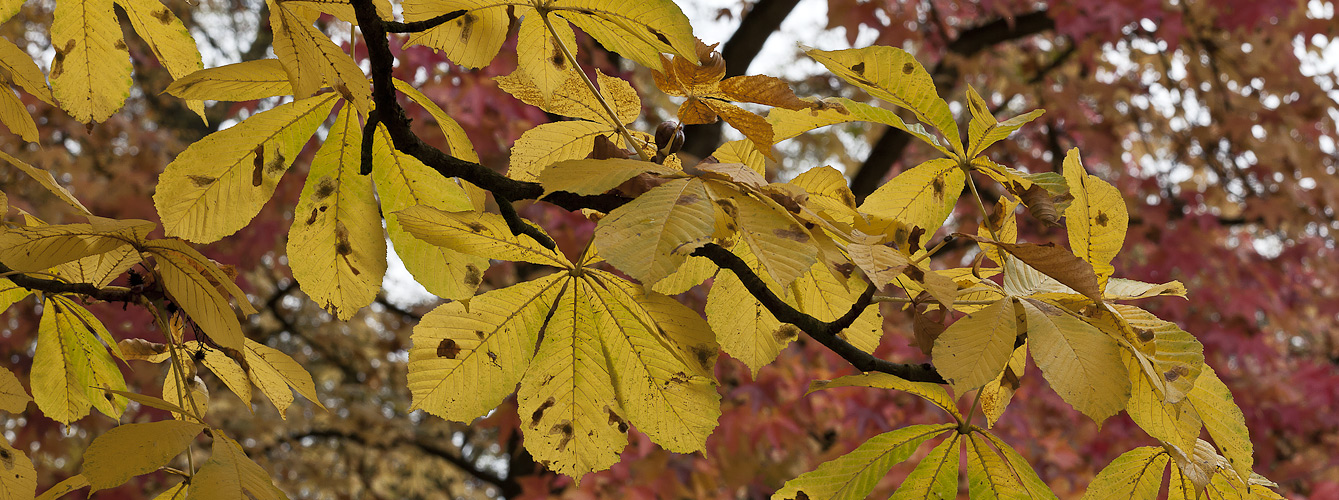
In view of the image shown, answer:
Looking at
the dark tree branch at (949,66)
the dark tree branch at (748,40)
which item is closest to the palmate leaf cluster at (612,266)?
the dark tree branch at (748,40)

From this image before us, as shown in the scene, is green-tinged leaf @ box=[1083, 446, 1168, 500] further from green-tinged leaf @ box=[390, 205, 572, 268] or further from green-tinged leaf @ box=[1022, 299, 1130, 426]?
green-tinged leaf @ box=[390, 205, 572, 268]

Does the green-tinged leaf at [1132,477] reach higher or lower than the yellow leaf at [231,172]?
lower

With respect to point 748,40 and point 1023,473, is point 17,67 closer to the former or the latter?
point 1023,473

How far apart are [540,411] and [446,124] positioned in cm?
22

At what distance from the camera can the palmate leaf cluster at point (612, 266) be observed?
47cm

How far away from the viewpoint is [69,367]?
705mm

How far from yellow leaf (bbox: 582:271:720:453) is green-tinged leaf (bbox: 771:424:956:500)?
77 millimetres

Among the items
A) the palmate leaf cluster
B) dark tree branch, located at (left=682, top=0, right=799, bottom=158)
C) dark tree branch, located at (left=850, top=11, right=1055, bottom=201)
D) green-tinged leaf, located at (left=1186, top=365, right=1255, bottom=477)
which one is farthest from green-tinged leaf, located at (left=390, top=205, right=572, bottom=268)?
dark tree branch, located at (left=850, top=11, right=1055, bottom=201)

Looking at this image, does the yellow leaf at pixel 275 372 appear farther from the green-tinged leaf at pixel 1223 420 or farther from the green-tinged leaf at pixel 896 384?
the green-tinged leaf at pixel 1223 420

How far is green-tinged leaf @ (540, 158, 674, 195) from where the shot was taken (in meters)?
0.42

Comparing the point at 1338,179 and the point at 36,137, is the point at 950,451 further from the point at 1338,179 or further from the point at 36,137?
the point at 1338,179

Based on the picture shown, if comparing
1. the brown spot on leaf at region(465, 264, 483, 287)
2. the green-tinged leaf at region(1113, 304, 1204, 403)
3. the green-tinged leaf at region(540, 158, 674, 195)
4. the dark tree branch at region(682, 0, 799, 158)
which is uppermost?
the green-tinged leaf at region(540, 158, 674, 195)

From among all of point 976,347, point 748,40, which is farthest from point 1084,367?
point 748,40

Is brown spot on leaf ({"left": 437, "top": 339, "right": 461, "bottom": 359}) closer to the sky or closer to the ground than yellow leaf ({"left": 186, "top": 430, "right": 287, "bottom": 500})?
closer to the sky
